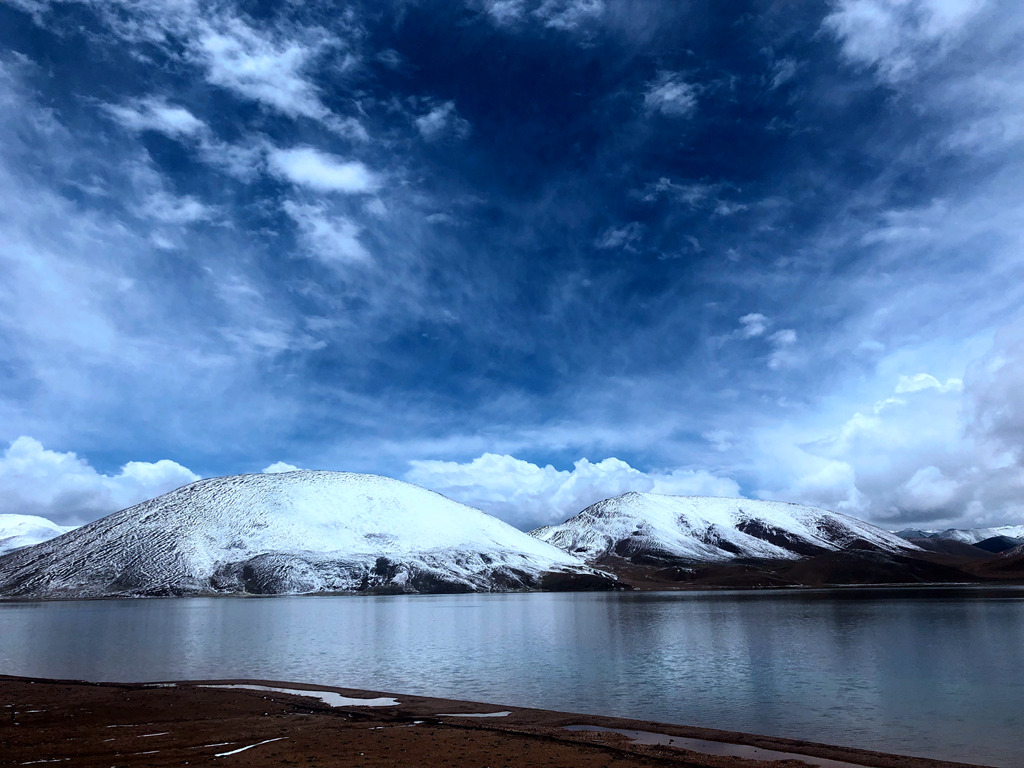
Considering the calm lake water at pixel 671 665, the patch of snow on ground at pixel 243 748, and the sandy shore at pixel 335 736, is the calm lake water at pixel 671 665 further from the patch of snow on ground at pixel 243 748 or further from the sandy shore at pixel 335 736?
the patch of snow on ground at pixel 243 748

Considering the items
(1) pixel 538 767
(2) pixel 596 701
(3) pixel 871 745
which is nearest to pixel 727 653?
(2) pixel 596 701

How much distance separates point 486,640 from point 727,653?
28104 mm

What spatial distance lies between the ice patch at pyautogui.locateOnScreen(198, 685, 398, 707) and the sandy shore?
12cm

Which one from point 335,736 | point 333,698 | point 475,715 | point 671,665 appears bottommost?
point 671,665

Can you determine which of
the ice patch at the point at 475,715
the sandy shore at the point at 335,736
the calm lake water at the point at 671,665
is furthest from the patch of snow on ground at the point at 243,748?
the calm lake water at the point at 671,665

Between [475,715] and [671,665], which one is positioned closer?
[475,715]

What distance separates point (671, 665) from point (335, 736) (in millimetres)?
31854

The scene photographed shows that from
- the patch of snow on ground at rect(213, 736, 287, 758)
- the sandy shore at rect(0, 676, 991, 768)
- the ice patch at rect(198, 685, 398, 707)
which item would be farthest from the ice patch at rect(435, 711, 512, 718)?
the patch of snow on ground at rect(213, 736, 287, 758)

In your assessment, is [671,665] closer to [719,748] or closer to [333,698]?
[719,748]

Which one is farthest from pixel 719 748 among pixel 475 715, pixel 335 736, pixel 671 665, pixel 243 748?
pixel 671 665

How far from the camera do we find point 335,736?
29062mm

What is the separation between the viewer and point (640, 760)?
83.0 feet

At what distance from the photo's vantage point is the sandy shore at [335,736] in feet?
82.5

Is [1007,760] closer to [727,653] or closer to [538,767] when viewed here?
[538,767]
